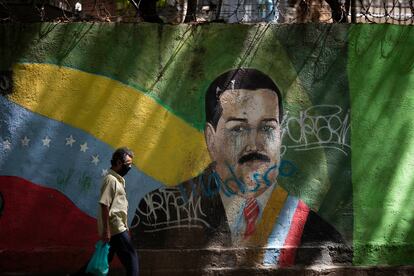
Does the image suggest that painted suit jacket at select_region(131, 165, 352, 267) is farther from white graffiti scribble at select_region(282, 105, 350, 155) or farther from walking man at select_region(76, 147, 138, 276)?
walking man at select_region(76, 147, 138, 276)

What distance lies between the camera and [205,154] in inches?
258

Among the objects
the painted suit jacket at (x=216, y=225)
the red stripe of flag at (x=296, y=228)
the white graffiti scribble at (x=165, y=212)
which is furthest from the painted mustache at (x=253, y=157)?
the white graffiti scribble at (x=165, y=212)

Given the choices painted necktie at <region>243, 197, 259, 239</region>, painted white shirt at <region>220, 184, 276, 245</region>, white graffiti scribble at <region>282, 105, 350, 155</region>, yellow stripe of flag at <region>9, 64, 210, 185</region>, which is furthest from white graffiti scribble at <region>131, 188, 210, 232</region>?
white graffiti scribble at <region>282, 105, 350, 155</region>

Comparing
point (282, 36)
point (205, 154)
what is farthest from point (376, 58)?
point (205, 154)

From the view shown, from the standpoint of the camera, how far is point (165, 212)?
650cm

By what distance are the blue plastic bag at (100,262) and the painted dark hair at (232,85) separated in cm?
203

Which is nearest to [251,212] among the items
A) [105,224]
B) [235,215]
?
[235,215]

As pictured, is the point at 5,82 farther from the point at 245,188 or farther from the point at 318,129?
the point at 318,129

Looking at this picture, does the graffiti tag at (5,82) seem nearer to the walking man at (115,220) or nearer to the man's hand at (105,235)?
the walking man at (115,220)

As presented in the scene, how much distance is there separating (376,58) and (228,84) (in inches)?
68.8

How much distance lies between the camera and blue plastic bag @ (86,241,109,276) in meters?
5.13

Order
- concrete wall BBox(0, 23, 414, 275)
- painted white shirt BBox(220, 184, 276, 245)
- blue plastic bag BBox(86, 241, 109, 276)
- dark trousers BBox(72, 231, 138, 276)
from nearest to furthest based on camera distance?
1. blue plastic bag BBox(86, 241, 109, 276)
2. dark trousers BBox(72, 231, 138, 276)
3. concrete wall BBox(0, 23, 414, 275)
4. painted white shirt BBox(220, 184, 276, 245)

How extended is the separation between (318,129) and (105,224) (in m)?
2.77

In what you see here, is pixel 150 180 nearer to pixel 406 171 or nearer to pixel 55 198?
pixel 55 198
